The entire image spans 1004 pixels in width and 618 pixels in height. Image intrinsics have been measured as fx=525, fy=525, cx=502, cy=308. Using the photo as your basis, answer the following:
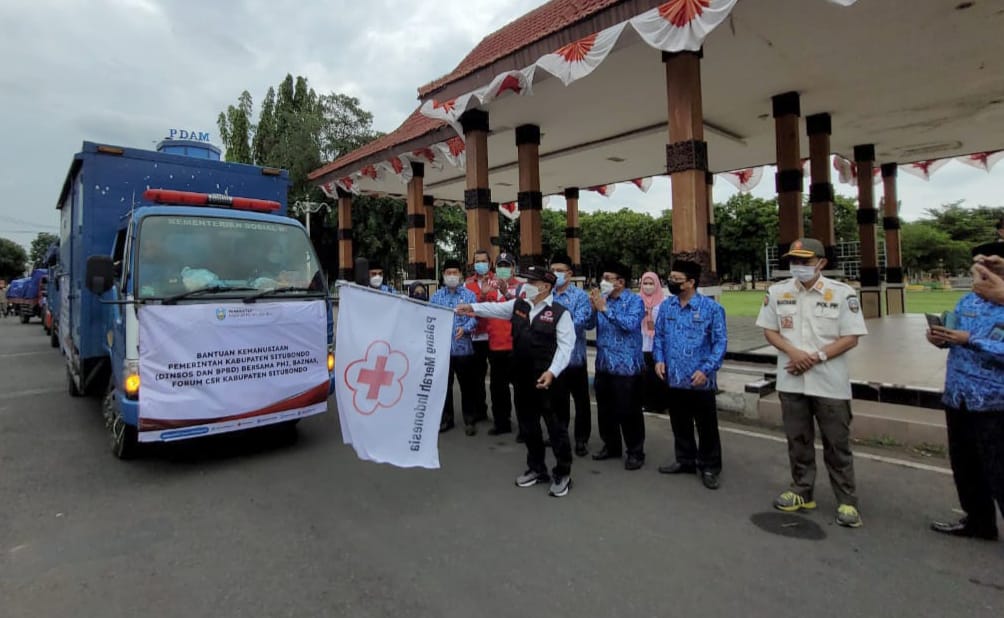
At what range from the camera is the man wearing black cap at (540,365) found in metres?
3.86

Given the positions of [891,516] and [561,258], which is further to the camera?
[561,258]

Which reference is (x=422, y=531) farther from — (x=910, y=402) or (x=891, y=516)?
(x=910, y=402)

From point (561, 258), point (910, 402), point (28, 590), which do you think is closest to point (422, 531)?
point (28, 590)

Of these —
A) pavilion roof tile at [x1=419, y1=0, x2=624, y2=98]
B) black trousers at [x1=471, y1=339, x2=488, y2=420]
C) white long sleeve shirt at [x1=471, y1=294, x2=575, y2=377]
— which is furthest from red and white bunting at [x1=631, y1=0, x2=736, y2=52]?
black trousers at [x1=471, y1=339, x2=488, y2=420]

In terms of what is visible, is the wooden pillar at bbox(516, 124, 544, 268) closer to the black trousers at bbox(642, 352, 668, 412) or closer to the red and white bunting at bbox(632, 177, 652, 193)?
the black trousers at bbox(642, 352, 668, 412)

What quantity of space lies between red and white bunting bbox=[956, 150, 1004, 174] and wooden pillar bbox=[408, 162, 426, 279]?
46.8 feet

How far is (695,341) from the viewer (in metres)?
4.14

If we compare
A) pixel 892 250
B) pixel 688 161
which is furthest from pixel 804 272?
pixel 892 250

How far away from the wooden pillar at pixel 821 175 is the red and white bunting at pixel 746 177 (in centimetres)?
477

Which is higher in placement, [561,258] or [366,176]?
[366,176]

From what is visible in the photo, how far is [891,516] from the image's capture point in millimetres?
3439

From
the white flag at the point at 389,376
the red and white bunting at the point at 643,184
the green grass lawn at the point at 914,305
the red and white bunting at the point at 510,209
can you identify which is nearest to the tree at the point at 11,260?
the red and white bunting at the point at 510,209

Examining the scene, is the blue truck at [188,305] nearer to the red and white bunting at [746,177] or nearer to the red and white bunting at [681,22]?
the red and white bunting at [681,22]

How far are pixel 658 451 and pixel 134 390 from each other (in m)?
4.45
